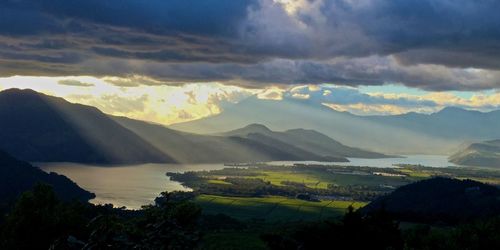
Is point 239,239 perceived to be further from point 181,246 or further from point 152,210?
point 181,246

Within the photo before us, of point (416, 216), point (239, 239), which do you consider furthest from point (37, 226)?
point (416, 216)

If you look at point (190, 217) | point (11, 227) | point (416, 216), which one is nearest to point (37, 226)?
point (11, 227)

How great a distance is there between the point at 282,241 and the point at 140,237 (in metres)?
26.9

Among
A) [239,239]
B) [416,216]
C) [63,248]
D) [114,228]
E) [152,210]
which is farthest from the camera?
[416,216]

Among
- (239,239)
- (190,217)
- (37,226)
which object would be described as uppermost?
(190,217)

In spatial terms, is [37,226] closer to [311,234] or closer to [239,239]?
Result: [311,234]

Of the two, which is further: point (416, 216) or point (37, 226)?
point (416, 216)

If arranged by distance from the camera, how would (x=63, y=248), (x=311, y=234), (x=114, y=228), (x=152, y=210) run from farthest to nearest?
(x=311, y=234) → (x=152, y=210) → (x=63, y=248) → (x=114, y=228)

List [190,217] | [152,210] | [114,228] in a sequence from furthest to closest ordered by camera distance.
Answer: [190,217]
[152,210]
[114,228]

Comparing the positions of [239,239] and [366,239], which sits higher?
[366,239]

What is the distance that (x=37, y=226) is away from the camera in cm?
7838

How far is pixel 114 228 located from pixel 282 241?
2917cm

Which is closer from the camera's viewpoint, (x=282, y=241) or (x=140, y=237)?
(x=140, y=237)

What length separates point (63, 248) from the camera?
26.4m
